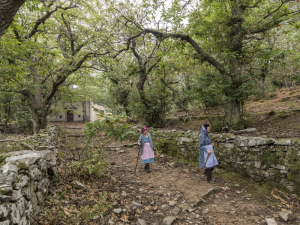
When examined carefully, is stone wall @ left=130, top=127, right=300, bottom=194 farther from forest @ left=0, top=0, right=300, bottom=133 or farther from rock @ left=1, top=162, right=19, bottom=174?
rock @ left=1, top=162, right=19, bottom=174

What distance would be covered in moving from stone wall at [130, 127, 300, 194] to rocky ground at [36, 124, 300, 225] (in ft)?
1.24

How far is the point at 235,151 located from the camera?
580 cm

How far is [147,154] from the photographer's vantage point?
6691 mm

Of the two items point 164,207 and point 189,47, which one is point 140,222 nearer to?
point 164,207

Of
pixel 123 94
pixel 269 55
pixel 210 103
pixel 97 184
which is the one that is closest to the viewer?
pixel 97 184

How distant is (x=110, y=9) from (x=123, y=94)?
8.53m

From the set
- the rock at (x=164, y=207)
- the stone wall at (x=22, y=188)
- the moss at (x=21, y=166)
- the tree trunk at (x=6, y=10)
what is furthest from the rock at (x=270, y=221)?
the tree trunk at (x=6, y=10)

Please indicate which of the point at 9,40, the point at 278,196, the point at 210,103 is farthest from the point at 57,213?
the point at 210,103

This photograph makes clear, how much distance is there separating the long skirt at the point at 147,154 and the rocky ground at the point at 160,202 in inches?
27.7

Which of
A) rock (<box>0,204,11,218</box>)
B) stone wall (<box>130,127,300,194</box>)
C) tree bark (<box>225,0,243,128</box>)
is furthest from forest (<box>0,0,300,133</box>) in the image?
rock (<box>0,204,11,218</box>)

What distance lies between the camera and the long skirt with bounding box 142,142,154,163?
6.66m

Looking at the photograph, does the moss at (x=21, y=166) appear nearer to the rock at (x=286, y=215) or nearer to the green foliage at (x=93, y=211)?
the green foliage at (x=93, y=211)

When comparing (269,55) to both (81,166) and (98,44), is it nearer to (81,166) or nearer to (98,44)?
(81,166)

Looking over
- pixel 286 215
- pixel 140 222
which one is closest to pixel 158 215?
pixel 140 222
